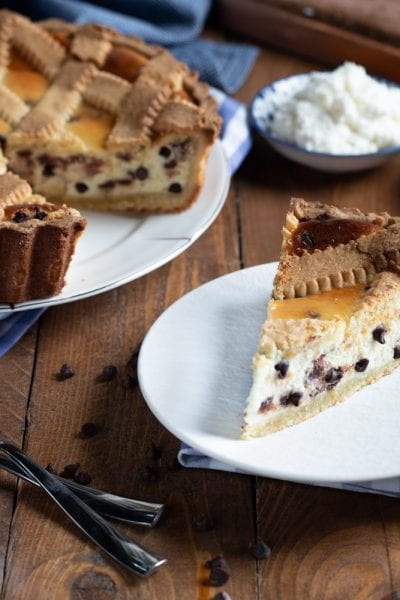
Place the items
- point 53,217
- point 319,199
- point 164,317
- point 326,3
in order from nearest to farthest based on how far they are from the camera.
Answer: point 164,317 → point 53,217 → point 319,199 → point 326,3

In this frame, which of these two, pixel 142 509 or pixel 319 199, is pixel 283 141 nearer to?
pixel 319 199

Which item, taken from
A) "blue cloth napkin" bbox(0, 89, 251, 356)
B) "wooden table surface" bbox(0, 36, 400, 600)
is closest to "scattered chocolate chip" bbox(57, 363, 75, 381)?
"wooden table surface" bbox(0, 36, 400, 600)

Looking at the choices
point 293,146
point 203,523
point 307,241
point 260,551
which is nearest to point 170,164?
point 293,146

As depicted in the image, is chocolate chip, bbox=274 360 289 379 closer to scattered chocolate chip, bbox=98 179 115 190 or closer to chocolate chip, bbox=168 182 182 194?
chocolate chip, bbox=168 182 182 194

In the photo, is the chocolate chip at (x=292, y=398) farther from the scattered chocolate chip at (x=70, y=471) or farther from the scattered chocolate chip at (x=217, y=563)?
the scattered chocolate chip at (x=70, y=471)

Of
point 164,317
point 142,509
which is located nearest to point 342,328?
point 164,317

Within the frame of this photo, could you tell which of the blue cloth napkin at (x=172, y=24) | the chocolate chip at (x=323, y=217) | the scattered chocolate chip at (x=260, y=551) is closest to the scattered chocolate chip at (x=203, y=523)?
the scattered chocolate chip at (x=260, y=551)
